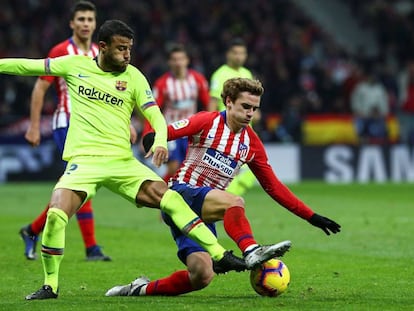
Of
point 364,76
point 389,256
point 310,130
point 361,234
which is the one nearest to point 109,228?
point 361,234

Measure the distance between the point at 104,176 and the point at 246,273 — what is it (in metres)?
2.18

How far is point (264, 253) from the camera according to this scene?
6633 mm

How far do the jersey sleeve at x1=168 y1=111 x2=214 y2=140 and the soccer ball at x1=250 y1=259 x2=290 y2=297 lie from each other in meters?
1.11

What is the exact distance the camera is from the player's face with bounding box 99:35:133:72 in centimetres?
746

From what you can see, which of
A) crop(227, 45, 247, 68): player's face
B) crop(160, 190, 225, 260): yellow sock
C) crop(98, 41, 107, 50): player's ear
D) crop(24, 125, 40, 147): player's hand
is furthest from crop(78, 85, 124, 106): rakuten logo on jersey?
crop(227, 45, 247, 68): player's face

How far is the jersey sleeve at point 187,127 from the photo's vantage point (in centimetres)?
739

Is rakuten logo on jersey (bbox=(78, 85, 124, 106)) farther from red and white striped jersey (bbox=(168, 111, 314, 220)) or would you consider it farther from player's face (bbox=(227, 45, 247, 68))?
player's face (bbox=(227, 45, 247, 68))

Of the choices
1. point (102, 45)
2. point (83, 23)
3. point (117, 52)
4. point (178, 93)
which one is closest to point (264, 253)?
point (117, 52)

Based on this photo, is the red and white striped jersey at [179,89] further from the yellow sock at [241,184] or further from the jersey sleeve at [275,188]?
the jersey sleeve at [275,188]

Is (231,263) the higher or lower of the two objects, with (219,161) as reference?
lower

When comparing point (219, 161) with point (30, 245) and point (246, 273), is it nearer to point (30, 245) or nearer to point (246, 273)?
point (246, 273)

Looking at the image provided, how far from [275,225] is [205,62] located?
487 inches

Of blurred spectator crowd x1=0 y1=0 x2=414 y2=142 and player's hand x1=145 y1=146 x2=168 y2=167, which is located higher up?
blurred spectator crowd x1=0 y1=0 x2=414 y2=142

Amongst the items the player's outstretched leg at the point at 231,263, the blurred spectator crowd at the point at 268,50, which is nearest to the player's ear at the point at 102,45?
the player's outstretched leg at the point at 231,263
